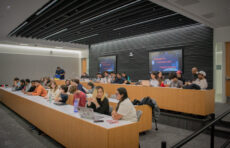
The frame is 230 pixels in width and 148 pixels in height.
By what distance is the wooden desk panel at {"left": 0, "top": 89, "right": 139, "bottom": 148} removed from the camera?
95.3 inches

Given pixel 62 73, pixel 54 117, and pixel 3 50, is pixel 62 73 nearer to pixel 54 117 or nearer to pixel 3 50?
pixel 3 50

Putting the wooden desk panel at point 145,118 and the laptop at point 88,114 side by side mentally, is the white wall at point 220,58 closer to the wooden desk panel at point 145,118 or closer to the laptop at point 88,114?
the wooden desk panel at point 145,118

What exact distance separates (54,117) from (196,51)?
676 cm

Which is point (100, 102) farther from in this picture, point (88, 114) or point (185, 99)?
point (185, 99)

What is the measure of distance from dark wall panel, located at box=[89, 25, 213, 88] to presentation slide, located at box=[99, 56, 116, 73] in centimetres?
32

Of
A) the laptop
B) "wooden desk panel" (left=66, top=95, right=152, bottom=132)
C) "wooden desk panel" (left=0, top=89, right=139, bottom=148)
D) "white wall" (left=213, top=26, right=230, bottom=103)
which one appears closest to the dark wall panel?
"white wall" (left=213, top=26, right=230, bottom=103)

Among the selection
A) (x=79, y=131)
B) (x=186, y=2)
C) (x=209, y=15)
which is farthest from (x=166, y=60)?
(x=79, y=131)

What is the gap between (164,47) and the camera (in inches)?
352

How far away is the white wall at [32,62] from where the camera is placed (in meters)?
12.4

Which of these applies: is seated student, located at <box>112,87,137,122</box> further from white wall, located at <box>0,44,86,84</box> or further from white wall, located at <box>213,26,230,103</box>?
white wall, located at <box>0,44,86,84</box>

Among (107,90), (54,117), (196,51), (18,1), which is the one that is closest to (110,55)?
(107,90)

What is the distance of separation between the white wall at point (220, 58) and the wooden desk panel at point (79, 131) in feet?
19.1

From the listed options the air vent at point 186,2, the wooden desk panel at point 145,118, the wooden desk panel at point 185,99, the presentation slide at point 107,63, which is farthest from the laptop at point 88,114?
the presentation slide at point 107,63

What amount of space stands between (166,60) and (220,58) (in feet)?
7.71
